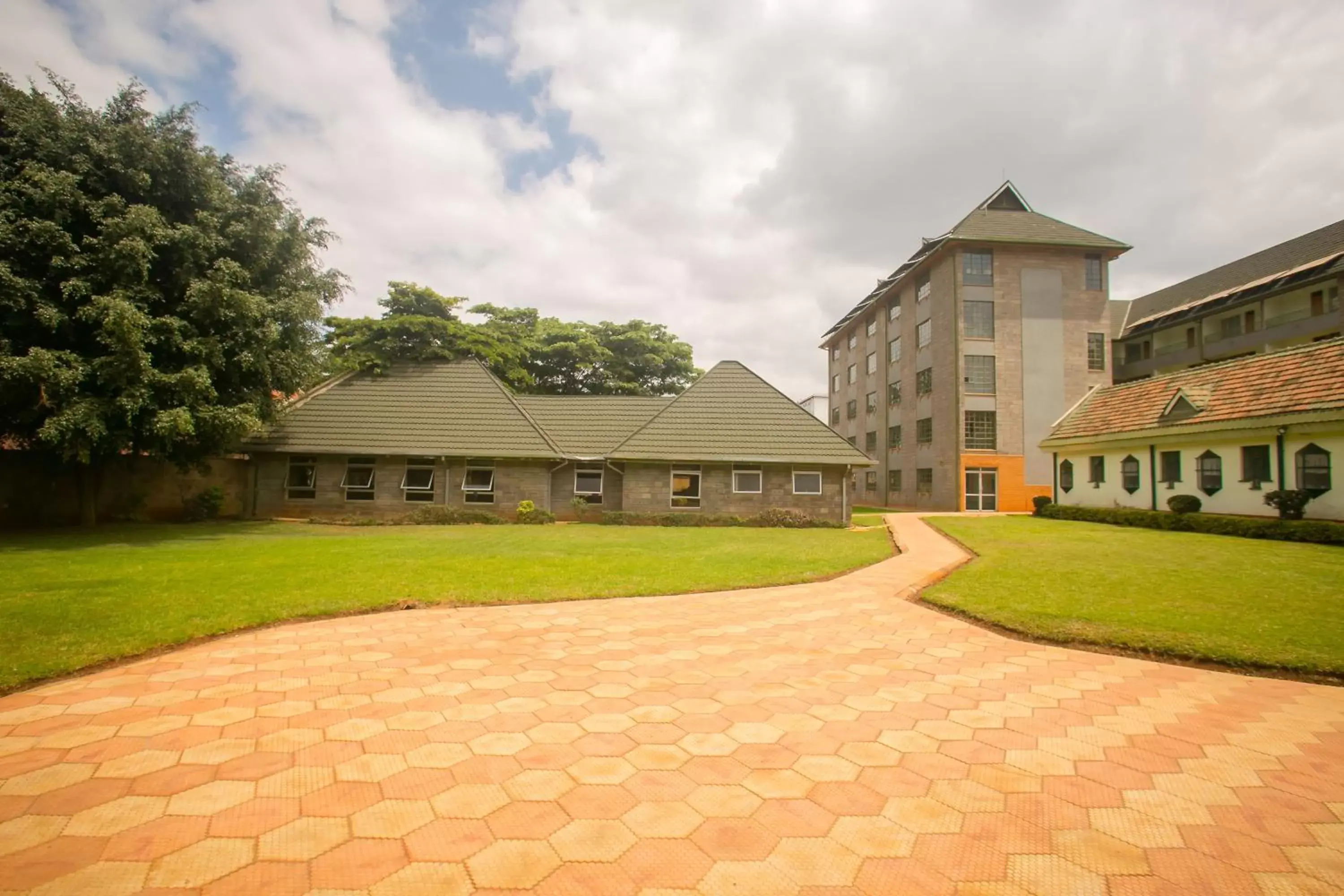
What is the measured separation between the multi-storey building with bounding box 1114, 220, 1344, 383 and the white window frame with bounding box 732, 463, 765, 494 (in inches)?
1156

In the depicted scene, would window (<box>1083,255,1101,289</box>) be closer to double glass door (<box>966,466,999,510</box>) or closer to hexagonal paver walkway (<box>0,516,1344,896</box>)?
double glass door (<box>966,466,999,510</box>)

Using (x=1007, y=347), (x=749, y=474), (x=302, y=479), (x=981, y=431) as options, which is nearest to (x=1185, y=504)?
(x=981, y=431)

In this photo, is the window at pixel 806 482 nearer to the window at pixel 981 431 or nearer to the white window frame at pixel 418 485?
the window at pixel 981 431

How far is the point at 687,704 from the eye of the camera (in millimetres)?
3949

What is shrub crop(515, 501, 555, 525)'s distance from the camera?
21.2 metres

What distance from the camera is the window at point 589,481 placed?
2331 centimetres

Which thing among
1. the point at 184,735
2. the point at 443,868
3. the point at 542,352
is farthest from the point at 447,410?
the point at 443,868

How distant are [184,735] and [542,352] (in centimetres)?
3645

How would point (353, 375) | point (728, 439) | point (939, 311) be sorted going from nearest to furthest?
point (728, 439) → point (353, 375) → point (939, 311)

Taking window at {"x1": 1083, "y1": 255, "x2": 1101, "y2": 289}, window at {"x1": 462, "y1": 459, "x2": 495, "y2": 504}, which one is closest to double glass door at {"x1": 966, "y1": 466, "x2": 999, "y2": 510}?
window at {"x1": 1083, "y1": 255, "x2": 1101, "y2": 289}

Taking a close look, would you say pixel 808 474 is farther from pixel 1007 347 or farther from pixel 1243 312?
pixel 1243 312

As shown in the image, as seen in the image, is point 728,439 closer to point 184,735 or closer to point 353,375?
point 353,375

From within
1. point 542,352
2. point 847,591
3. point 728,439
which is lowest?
point 847,591

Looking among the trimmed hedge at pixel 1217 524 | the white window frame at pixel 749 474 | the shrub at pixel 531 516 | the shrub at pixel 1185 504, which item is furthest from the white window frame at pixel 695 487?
the shrub at pixel 1185 504
